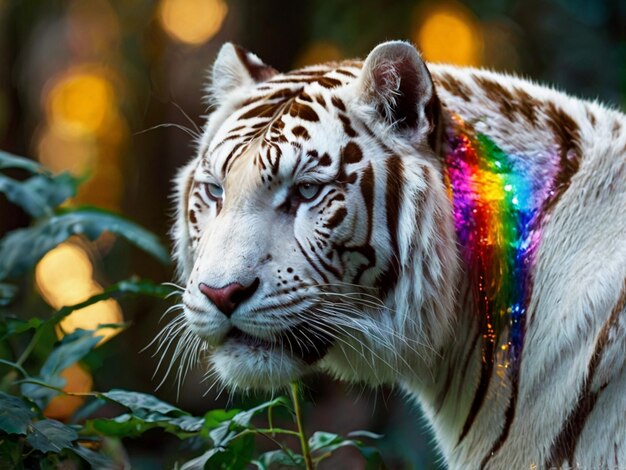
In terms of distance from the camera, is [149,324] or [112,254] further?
[112,254]

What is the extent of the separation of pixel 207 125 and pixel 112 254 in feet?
14.8

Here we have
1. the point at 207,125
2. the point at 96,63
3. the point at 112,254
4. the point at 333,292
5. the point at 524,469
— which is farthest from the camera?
the point at 96,63

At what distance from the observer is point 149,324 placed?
538 cm

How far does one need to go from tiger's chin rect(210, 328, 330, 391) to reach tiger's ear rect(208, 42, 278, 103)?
64 centimetres

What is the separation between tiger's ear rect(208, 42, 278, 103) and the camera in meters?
A: 2.03

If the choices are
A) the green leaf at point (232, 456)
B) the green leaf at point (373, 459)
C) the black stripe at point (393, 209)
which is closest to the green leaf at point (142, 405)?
the green leaf at point (232, 456)

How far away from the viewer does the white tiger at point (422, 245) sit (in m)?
1.58

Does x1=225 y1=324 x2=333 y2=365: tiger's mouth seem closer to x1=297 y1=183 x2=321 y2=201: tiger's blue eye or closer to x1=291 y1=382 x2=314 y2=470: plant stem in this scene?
x1=291 y1=382 x2=314 y2=470: plant stem

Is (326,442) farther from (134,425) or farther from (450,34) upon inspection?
(450,34)

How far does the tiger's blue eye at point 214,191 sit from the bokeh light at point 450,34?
12.1ft

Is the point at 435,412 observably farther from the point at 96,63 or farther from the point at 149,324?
the point at 96,63

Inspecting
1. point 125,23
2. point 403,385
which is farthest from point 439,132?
point 125,23

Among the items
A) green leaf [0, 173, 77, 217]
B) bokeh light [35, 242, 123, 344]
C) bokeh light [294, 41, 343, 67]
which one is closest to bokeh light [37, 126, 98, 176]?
bokeh light [35, 242, 123, 344]

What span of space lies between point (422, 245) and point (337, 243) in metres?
0.15
